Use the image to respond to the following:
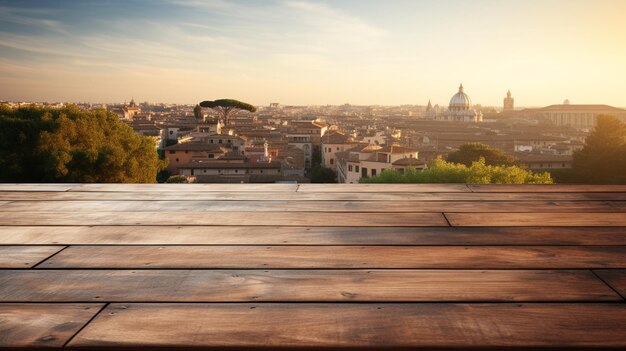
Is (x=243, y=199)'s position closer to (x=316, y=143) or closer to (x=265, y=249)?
(x=265, y=249)

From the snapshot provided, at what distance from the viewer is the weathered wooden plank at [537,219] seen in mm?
1433

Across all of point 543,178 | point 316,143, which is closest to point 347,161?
point 543,178

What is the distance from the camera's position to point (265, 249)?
1171 millimetres

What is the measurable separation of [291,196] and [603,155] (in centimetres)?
2915

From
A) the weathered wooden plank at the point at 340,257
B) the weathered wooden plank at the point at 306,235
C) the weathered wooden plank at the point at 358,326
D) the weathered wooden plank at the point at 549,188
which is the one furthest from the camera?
the weathered wooden plank at the point at 549,188

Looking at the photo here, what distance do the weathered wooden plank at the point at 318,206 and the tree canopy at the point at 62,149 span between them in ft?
44.5

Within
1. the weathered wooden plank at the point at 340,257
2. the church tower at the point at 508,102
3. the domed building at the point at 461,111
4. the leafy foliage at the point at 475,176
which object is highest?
the church tower at the point at 508,102

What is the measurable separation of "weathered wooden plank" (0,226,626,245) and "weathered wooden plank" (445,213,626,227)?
6 cm

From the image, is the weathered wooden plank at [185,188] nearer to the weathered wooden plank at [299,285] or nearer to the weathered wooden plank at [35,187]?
the weathered wooden plank at [35,187]

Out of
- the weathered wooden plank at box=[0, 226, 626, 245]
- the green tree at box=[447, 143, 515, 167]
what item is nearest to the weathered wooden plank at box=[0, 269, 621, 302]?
the weathered wooden plank at box=[0, 226, 626, 245]

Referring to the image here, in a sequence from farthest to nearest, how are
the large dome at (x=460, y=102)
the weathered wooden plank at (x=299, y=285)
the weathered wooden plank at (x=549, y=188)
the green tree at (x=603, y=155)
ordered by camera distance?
the large dome at (x=460, y=102) < the green tree at (x=603, y=155) < the weathered wooden plank at (x=549, y=188) < the weathered wooden plank at (x=299, y=285)

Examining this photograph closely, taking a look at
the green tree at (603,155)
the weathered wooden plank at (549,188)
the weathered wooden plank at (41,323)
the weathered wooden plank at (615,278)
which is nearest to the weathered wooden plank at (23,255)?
the weathered wooden plank at (41,323)

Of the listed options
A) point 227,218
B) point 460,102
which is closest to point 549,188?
point 227,218

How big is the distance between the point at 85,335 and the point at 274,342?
289mm
